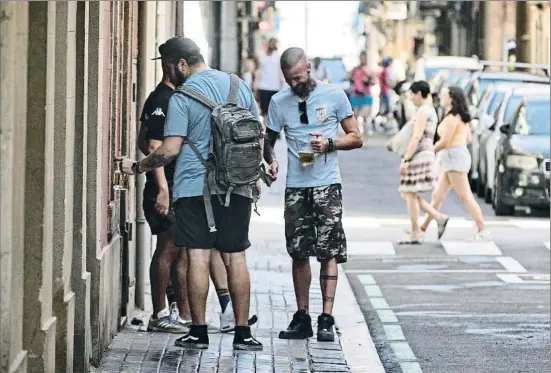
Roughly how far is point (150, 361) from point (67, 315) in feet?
4.50

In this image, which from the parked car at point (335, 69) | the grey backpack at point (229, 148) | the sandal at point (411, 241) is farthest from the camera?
the parked car at point (335, 69)

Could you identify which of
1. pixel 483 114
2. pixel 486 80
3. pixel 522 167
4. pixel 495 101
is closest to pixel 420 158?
pixel 522 167

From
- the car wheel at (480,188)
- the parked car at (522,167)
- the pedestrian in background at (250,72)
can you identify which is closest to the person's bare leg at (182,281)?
the parked car at (522,167)

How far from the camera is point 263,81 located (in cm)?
3166

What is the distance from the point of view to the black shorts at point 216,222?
10281mm

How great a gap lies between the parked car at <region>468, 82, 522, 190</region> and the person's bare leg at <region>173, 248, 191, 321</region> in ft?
44.5

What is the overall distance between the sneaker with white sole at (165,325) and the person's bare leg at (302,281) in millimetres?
773

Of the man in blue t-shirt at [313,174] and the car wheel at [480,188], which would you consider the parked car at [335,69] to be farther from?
the man in blue t-shirt at [313,174]

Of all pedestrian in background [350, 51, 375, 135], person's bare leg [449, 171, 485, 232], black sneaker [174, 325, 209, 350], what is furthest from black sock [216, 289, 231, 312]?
pedestrian in background [350, 51, 375, 135]

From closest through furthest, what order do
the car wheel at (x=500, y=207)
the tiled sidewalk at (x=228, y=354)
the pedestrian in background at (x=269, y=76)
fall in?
1. the tiled sidewalk at (x=228, y=354)
2. the car wheel at (x=500, y=207)
3. the pedestrian in background at (x=269, y=76)

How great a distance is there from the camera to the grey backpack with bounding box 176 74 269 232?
1007 cm

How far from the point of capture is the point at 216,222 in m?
10.3

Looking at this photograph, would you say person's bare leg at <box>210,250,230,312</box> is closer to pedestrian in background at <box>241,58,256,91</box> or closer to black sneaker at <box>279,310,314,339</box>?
black sneaker at <box>279,310,314,339</box>

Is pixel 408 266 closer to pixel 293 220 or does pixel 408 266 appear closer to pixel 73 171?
pixel 293 220
